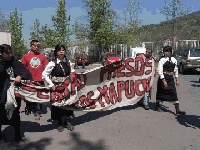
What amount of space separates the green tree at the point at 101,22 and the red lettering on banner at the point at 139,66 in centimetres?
2878

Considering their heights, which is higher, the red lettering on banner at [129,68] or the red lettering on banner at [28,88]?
the red lettering on banner at [129,68]

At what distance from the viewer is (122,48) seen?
39.5m

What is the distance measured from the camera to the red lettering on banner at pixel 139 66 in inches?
344

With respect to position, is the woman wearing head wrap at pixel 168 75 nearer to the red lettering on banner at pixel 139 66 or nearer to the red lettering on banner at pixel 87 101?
the red lettering on banner at pixel 139 66

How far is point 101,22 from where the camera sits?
38.4 m

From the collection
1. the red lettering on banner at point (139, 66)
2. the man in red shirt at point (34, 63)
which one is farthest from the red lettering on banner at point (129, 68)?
the man in red shirt at point (34, 63)

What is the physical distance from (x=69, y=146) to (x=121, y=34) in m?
34.4

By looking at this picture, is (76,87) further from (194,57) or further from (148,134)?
(194,57)

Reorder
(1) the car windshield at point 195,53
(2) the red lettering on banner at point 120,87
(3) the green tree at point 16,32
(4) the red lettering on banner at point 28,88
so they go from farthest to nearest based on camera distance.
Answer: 1. (3) the green tree at point 16,32
2. (1) the car windshield at point 195,53
3. (2) the red lettering on banner at point 120,87
4. (4) the red lettering on banner at point 28,88

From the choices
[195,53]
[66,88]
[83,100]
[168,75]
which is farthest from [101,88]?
[195,53]

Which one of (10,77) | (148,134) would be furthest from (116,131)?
(10,77)

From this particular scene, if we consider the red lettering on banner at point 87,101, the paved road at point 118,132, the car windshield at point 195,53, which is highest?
the car windshield at point 195,53

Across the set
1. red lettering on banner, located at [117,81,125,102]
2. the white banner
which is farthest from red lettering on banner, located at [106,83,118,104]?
red lettering on banner, located at [117,81,125,102]

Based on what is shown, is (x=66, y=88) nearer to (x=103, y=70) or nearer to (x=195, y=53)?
(x=103, y=70)
